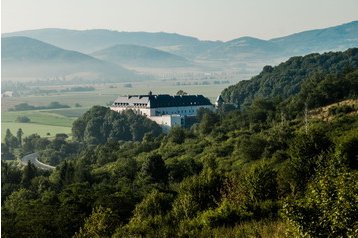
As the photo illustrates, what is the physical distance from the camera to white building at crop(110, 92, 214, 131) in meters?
62.2

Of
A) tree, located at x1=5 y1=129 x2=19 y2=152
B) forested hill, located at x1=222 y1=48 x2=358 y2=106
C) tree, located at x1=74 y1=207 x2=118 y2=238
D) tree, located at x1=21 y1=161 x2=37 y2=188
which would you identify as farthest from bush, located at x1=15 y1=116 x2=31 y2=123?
tree, located at x1=74 y1=207 x2=118 y2=238

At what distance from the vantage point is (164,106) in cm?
6328

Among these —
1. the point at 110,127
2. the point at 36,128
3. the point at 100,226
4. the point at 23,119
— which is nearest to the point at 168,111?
the point at 110,127

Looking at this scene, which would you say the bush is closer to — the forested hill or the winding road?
the winding road

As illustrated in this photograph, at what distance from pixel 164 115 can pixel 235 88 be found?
40.6ft

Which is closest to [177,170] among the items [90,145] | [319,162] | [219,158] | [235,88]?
[219,158]

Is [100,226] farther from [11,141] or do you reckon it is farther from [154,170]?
[11,141]

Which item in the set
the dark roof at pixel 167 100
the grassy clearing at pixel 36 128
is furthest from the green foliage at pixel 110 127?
the grassy clearing at pixel 36 128

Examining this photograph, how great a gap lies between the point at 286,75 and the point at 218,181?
158 ft

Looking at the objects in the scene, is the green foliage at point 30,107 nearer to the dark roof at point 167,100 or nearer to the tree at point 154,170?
the dark roof at point 167,100

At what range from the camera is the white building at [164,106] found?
62219 millimetres

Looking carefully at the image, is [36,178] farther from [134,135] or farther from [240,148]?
[134,135]

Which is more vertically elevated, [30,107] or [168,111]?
[168,111]

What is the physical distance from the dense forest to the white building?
38.5ft
